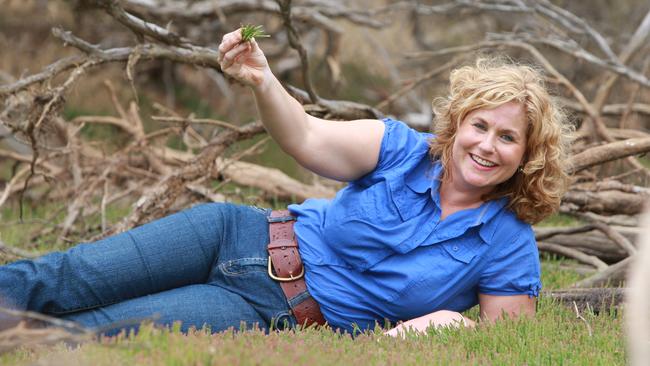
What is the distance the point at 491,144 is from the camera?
136 inches

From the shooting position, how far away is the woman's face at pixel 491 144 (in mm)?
3475

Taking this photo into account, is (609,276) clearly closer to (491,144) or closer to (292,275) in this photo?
(491,144)

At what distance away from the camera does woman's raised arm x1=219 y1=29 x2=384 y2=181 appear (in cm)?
319

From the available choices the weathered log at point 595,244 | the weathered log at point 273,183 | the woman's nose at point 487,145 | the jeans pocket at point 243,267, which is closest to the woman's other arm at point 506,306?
the woman's nose at point 487,145

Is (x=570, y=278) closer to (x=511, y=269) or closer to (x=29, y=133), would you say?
(x=511, y=269)

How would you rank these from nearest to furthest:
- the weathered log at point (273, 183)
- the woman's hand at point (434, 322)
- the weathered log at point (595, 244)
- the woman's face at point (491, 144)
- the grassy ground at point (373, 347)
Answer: the grassy ground at point (373, 347) → the woman's hand at point (434, 322) → the woman's face at point (491, 144) → the weathered log at point (595, 244) → the weathered log at point (273, 183)

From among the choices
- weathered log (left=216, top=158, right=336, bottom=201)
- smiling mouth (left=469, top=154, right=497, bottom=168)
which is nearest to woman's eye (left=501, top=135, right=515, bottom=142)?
smiling mouth (left=469, top=154, right=497, bottom=168)

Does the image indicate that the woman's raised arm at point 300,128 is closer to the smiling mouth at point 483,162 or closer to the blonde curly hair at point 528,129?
the blonde curly hair at point 528,129

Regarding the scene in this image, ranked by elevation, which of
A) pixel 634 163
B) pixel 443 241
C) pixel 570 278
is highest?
pixel 443 241

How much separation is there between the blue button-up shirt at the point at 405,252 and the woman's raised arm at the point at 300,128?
0.10 meters

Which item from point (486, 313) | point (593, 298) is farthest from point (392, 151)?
point (593, 298)

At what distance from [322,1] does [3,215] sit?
12.7 ft

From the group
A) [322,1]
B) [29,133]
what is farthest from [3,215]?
[322,1]

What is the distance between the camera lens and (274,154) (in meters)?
9.07
